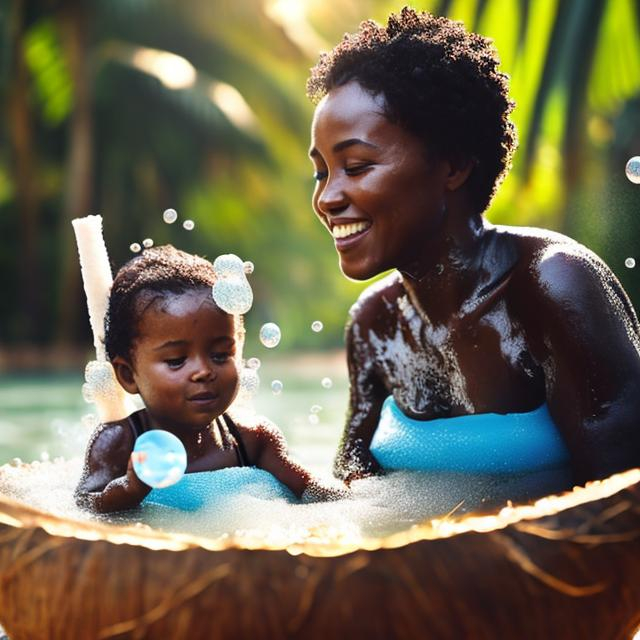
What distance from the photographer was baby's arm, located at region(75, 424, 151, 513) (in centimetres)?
196

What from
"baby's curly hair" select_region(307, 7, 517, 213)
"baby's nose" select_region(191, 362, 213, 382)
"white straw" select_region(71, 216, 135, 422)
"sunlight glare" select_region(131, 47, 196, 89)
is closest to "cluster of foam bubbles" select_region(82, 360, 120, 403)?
"white straw" select_region(71, 216, 135, 422)

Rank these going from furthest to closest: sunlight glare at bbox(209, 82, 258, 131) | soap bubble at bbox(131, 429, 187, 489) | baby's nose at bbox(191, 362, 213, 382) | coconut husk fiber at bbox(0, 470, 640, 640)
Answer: sunlight glare at bbox(209, 82, 258, 131) → baby's nose at bbox(191, 362, 213, 382) → soap bubble at bbox(131, 429, 187, 489) → coconut husk fiber at bbox(0, 470, 640, 640)

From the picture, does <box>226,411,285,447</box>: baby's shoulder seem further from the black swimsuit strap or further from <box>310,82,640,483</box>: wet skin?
<box>310,82,640,483</box>: wet skin

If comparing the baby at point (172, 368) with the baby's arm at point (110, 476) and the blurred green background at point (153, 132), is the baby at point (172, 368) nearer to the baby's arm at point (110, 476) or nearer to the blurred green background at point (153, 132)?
the baby's arm at point (110, 476)

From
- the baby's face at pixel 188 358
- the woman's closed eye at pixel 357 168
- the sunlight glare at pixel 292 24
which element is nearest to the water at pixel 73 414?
the baby's face at pixel 188 358

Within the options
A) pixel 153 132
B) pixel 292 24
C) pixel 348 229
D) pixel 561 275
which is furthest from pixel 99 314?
pixel 292 24

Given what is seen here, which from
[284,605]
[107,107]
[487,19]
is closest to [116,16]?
[107,107]

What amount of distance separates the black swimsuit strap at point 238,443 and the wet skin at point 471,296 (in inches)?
10.2

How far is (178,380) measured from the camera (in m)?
2.09

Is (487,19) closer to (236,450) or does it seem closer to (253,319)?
(236,450)

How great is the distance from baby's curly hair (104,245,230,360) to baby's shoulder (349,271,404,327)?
458mm

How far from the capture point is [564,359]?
6.46ft

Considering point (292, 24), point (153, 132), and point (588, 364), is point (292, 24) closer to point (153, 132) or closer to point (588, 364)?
point (153, 132)

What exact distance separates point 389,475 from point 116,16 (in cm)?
1484
